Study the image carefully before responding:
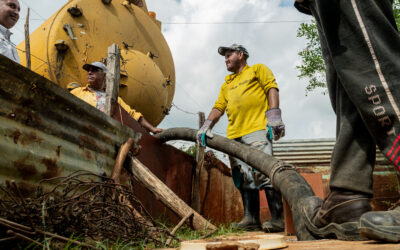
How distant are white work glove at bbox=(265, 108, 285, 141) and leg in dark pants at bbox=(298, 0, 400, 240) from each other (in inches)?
88.6

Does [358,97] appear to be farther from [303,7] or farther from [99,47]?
[99,47]

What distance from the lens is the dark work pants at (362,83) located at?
1219 mm

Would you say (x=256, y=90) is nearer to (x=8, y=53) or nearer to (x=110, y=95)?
(x=110, y=95)

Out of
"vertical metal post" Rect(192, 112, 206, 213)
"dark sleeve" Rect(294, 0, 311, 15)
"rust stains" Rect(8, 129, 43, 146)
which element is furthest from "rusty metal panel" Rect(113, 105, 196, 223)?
"dark sleeve" Rect(294, 0, 311, 15)

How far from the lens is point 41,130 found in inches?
79.6

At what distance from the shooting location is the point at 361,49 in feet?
4.25

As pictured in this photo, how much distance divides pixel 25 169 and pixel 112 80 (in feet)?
6.67

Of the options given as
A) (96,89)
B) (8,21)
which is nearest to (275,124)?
(96,89)

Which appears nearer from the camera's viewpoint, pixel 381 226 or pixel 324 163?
pixel 381 226

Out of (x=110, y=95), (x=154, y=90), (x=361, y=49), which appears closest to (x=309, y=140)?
(x=154, y=90)

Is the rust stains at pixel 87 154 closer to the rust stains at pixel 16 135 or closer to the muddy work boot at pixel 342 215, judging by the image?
the rust stains at pixel 16 135

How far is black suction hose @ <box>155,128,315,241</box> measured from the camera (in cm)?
222

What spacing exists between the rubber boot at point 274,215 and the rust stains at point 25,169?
2439mm

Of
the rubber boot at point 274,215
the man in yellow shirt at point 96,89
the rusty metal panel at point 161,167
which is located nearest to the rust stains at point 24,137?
the rusty metal panel at point 161,167
